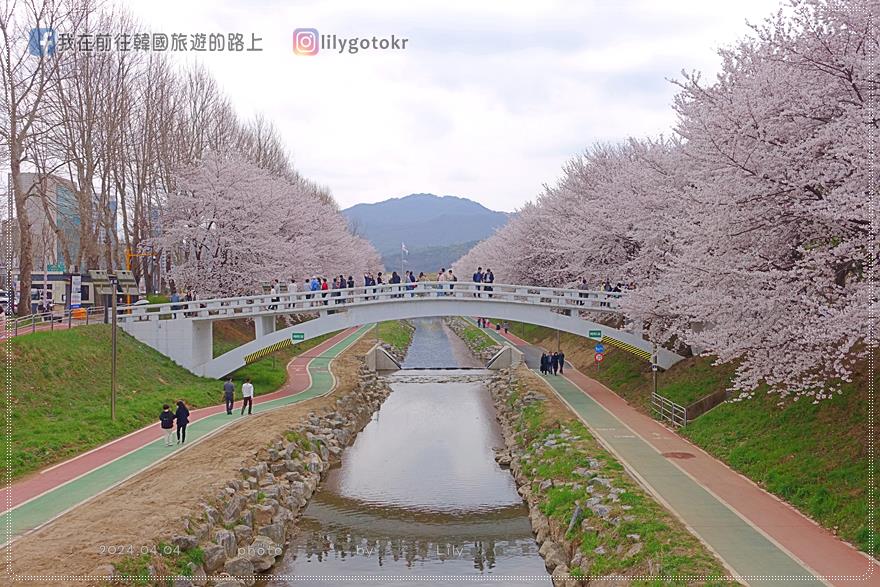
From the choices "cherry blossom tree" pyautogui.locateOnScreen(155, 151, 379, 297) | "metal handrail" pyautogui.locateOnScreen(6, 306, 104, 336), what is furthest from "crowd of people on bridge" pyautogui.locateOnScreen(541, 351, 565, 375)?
"metal handrail" pyautogui.locateOnScreen(6, 306, 104, 336)

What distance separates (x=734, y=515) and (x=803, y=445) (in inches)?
152

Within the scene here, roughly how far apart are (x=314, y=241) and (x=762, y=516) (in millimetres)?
43528

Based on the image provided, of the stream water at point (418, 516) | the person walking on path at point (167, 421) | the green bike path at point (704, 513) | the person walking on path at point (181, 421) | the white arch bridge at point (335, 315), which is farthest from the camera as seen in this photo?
the white arch bridge at point (335, 315)

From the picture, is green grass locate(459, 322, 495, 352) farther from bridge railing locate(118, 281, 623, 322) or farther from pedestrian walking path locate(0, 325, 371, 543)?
pedestrian walking path locate(0, 325, 371, 543)

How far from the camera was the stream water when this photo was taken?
1783cm

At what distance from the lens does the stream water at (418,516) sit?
1783 cm

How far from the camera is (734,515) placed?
54.5 ft

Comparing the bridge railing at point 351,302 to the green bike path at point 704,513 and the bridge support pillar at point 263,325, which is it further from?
the green bike path at point 704,513

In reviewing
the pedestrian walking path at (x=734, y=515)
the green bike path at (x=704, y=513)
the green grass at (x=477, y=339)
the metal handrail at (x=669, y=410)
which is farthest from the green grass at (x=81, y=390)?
the green grass at (x=477, y=339)

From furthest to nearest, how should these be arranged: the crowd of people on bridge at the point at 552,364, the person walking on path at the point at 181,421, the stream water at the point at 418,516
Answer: the crowd of people on bridge at the point at 552,364, the person walking on path at the point at 181,421, the stream water at the point at 418,516

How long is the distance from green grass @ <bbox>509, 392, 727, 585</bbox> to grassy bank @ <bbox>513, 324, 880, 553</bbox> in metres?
3.16

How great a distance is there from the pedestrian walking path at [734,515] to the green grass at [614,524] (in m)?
0.51

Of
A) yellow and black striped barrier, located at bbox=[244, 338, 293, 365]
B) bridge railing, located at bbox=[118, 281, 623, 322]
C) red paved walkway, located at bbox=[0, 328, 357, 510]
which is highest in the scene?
bridge railing, located at bbox=[118, 281, 623, 322]

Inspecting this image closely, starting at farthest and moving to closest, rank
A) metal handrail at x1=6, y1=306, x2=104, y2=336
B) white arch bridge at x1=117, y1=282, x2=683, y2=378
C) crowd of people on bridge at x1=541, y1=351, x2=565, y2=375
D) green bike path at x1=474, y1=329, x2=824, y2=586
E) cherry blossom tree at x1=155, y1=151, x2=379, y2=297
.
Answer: cherry blossom tree at x1=155, y1=151, x2=379, y2=297, crowd of people on bridge at x1=541, y1=351, x2=565, y2=375, white arch bridge at x1=117, y1=282, x2=683, y2=378, metal handrail at x1=6, y1=306, x2=104, y2=336, green bike path at x1=474, y1=329, x2=824, y2=586
